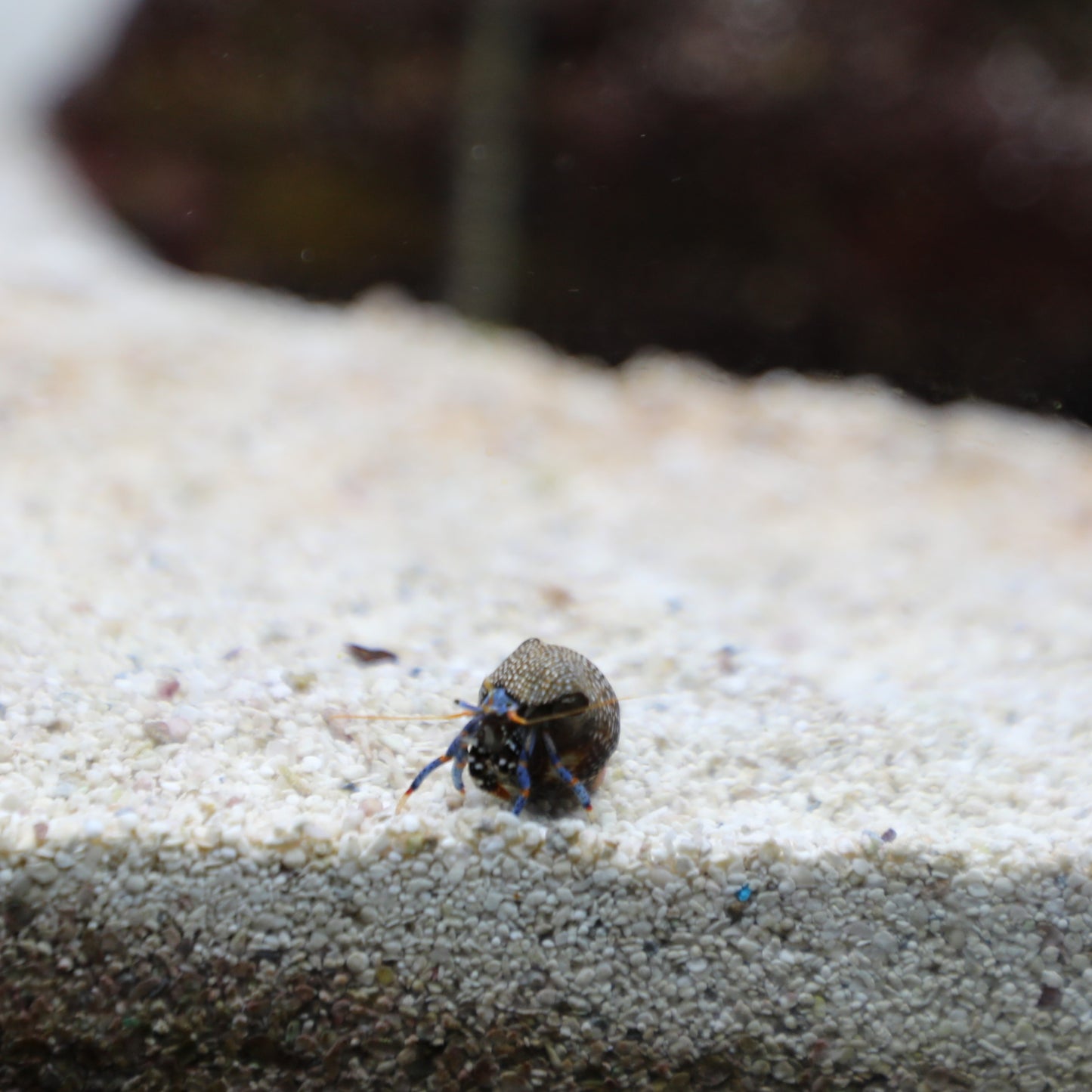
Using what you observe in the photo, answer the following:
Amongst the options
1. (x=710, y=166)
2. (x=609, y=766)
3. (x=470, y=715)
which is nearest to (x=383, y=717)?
(x=470, y=715)

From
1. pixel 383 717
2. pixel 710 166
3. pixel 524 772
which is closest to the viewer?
pixel 524 772

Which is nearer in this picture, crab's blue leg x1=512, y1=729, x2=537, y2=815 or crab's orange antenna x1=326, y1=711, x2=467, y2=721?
crab's blue leg x1=512, y1=729, x2=537, y2=815

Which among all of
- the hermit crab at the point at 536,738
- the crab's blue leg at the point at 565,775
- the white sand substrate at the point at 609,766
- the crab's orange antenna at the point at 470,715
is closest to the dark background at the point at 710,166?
the white sand substrate at the point at 609,766

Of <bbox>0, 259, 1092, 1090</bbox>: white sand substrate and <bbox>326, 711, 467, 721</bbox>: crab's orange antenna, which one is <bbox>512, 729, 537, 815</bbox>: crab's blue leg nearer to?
<bbox>0, 259, 1092, 1090</bbox>: white sand substrate

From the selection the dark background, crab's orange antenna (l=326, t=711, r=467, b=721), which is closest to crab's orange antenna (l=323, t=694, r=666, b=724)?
crab's orange antenna (l=326, t=711, r=467, b=721)

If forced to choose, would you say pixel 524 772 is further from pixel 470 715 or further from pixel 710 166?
pixel 710 166

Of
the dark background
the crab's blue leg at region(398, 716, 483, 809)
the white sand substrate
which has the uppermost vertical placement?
the dark background
